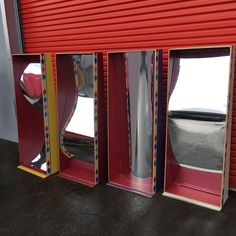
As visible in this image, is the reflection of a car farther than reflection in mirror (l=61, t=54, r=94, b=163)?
No

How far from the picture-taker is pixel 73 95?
132 inches

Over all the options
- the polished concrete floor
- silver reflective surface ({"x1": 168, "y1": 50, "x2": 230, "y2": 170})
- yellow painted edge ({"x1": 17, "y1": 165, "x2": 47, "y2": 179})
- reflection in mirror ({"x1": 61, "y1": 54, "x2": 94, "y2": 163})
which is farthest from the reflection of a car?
yellow painted edge ({"x1": 17, "y1": 165, "x2": 47, "y2": 179})

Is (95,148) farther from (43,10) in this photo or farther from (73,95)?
(43,10)

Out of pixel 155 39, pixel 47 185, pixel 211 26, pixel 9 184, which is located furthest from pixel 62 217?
pixel 211 26

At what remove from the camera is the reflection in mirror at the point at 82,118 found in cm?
315

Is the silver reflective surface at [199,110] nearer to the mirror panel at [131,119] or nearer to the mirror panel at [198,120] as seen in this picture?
the mirror panel at [198,120]

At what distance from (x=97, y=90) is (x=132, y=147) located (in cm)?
78

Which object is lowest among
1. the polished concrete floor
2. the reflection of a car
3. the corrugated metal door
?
the polished concrete floor

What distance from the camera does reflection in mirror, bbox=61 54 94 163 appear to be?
315 centimetres

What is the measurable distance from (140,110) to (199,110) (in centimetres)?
66

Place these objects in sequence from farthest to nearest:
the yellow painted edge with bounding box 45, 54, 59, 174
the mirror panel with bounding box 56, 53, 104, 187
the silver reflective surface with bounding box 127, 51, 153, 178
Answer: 1. the yellow painted edge with bounding box 45, 54, 59, 174
2. the mirror panel with bounding box 56, 53, 104, 187
3. the silver reflective surface with bounding box 127, 51, 153, 178

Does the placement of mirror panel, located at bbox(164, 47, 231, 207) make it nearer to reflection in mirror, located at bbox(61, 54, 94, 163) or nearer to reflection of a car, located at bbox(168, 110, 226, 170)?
reflection of a car, located at bbox(168, 110, 226, 170)

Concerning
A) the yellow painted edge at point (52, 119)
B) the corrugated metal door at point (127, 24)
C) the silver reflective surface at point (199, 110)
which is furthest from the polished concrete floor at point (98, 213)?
the corrugated metal door at point (127, 24)

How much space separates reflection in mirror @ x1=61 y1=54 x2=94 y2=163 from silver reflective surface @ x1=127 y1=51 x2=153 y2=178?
0.45m
